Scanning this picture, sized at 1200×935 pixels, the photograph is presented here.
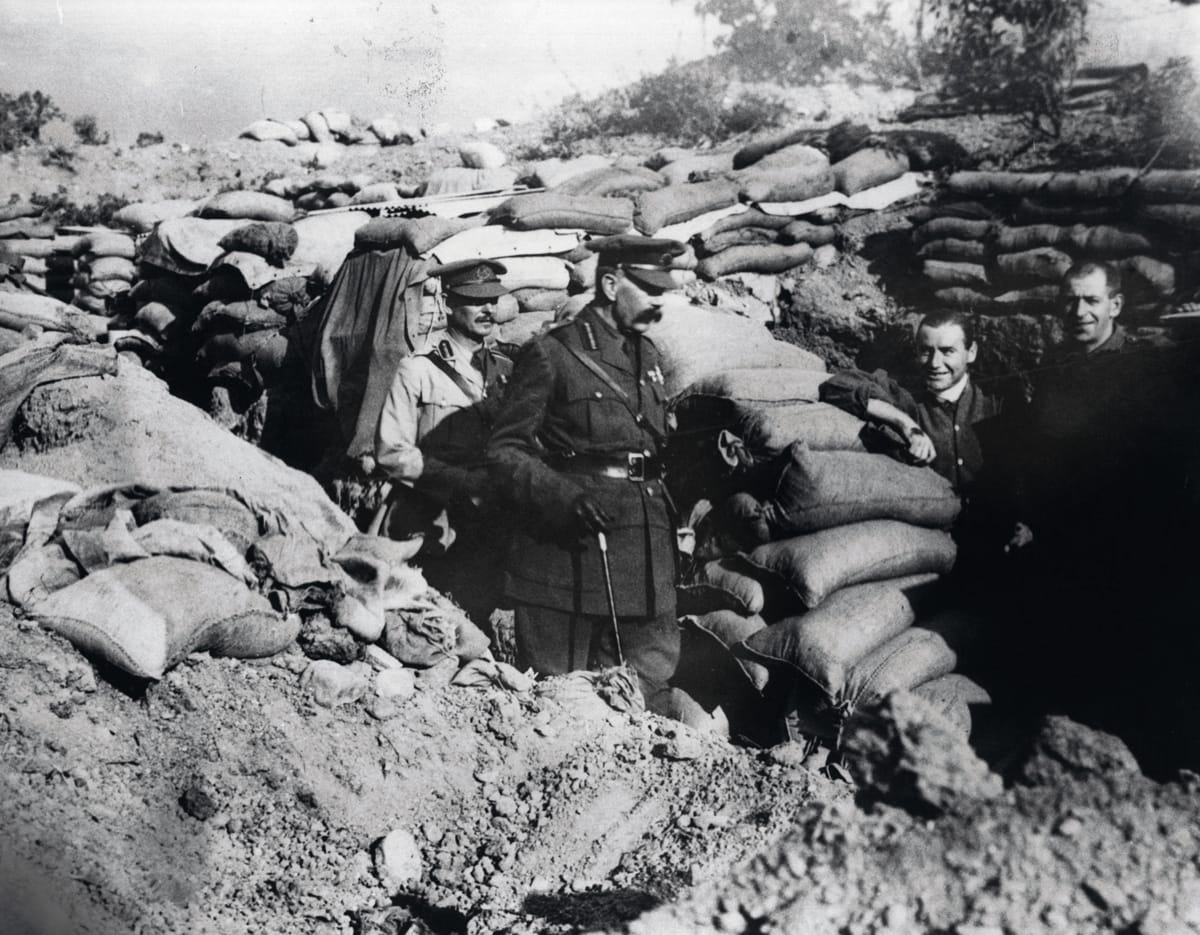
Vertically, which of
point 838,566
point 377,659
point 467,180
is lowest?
point 377,659

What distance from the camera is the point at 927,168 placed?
3926 millimetres

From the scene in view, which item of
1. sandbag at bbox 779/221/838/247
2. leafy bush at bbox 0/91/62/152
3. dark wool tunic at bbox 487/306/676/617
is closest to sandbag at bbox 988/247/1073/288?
sandbag at bbox 779/221/838/247

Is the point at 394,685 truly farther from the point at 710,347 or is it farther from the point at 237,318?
the point at 237,318

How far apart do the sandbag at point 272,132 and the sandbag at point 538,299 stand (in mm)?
2882

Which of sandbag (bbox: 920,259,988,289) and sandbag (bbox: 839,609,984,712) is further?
sandbag (bbox: 920,259,988,289)

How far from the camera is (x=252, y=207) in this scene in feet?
16.6

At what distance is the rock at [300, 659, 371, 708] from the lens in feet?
10.1

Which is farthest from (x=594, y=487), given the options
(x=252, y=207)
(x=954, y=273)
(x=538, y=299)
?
(x=252, y=207)

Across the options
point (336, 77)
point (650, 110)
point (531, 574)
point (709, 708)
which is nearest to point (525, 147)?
point (650, 110)

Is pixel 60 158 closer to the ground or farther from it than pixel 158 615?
farther from it

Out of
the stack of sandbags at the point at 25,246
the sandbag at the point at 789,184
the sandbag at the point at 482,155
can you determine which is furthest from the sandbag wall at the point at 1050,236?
the stack of sandbags at the point at 25,246

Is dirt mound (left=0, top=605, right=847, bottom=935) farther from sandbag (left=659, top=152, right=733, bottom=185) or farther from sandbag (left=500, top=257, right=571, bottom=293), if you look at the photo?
sandbag (left=659, top=152, right=733, bottom=185)

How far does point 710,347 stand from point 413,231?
135cm

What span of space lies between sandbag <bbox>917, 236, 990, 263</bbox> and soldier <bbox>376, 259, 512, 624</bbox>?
5.87 ft
